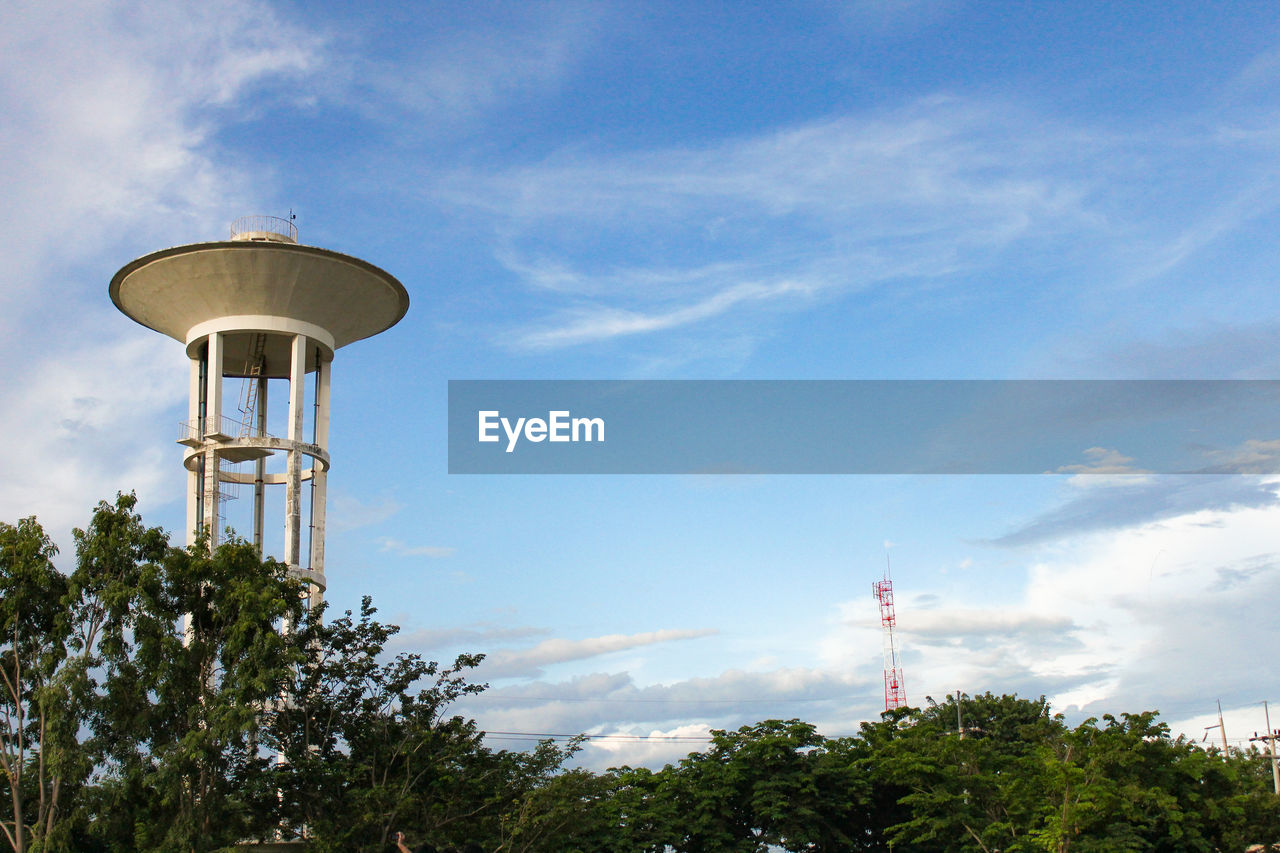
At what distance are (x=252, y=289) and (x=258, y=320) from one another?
0.96 meters

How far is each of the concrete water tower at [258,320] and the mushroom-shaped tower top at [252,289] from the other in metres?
0.03

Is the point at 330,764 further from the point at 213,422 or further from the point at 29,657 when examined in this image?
the point at 213,422

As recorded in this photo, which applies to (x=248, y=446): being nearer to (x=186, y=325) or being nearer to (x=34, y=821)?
(x=186, y=325)

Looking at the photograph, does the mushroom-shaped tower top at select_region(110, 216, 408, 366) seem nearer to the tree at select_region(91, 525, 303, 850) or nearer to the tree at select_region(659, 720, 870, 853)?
the tree at select_region(91, 525, 303, 850)

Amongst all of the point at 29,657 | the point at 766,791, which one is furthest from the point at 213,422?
the point at 766,791

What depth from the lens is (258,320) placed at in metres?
35.6

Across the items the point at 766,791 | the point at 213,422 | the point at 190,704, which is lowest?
the point at 766,791

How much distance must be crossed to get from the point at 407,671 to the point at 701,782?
9.34 metres

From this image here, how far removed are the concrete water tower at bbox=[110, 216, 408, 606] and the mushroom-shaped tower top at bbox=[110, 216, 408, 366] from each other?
1.1 inches

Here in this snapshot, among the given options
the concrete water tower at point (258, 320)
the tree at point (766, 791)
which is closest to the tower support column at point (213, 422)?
the concrete water tower at point (258, 320)

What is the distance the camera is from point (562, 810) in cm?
2858

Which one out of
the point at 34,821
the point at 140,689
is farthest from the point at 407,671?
the point at 34,821

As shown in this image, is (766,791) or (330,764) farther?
(766,791)

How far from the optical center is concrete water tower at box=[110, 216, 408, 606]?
3462 centimetres
